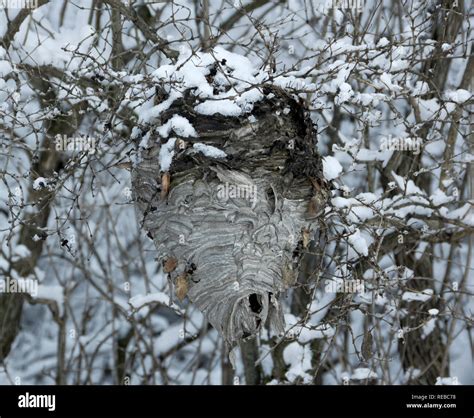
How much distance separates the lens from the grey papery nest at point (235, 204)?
18.0 ft

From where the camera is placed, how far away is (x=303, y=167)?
5594 mm

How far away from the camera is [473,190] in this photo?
352 inches

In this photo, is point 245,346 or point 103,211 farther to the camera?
point 103,211

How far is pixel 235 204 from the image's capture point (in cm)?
560

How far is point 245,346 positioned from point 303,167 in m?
4.05

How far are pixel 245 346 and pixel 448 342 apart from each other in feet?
6.07

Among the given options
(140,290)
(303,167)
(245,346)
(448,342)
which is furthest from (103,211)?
(303,167)

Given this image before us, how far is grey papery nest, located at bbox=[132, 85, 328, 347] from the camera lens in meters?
5.49

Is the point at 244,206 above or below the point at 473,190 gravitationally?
below
